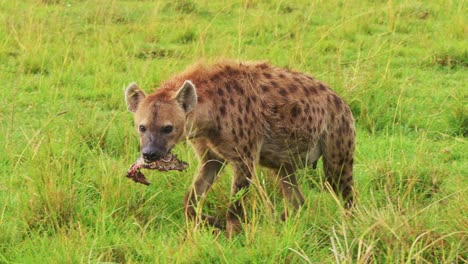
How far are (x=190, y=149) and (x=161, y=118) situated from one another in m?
0.92

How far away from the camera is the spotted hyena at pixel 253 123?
3625 mm

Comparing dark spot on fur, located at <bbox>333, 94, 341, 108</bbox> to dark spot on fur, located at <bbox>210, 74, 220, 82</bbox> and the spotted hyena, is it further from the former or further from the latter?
dark spot on fur, located at <bbox>210, 74, 220, 82</bbox>

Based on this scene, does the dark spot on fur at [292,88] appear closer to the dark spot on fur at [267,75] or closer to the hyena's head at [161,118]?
the dark spot on fur at [267,75]

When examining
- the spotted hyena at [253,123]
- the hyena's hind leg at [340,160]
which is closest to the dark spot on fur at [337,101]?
the spotted hyena at [253,123]

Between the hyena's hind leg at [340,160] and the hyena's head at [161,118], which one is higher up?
the hyena's head at [161,118]

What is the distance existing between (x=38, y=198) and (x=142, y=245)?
63 centimetres

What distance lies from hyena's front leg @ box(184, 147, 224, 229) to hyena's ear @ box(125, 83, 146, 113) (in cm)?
37

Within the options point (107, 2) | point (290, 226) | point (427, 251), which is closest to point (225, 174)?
point (290, 226)

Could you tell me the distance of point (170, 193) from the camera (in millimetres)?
3938

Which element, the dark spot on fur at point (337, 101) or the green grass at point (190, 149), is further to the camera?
the dark spot on fur at point (337, 101)

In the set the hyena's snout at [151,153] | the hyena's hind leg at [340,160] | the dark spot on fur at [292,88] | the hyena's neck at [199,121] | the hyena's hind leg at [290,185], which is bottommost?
the hyena's hind leg at [290,185]

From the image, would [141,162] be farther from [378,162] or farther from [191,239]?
[378,162]

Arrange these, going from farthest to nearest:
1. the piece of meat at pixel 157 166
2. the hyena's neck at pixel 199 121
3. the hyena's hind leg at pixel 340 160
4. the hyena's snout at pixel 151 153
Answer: the hyena's hind leg at pixel 340 160
the hyena's neck at pixel 199 121
the piece of meat at pixel 157 166
the hyena's snout at pixel 151 153

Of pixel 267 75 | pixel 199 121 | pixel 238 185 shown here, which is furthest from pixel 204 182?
pixel 267 75
